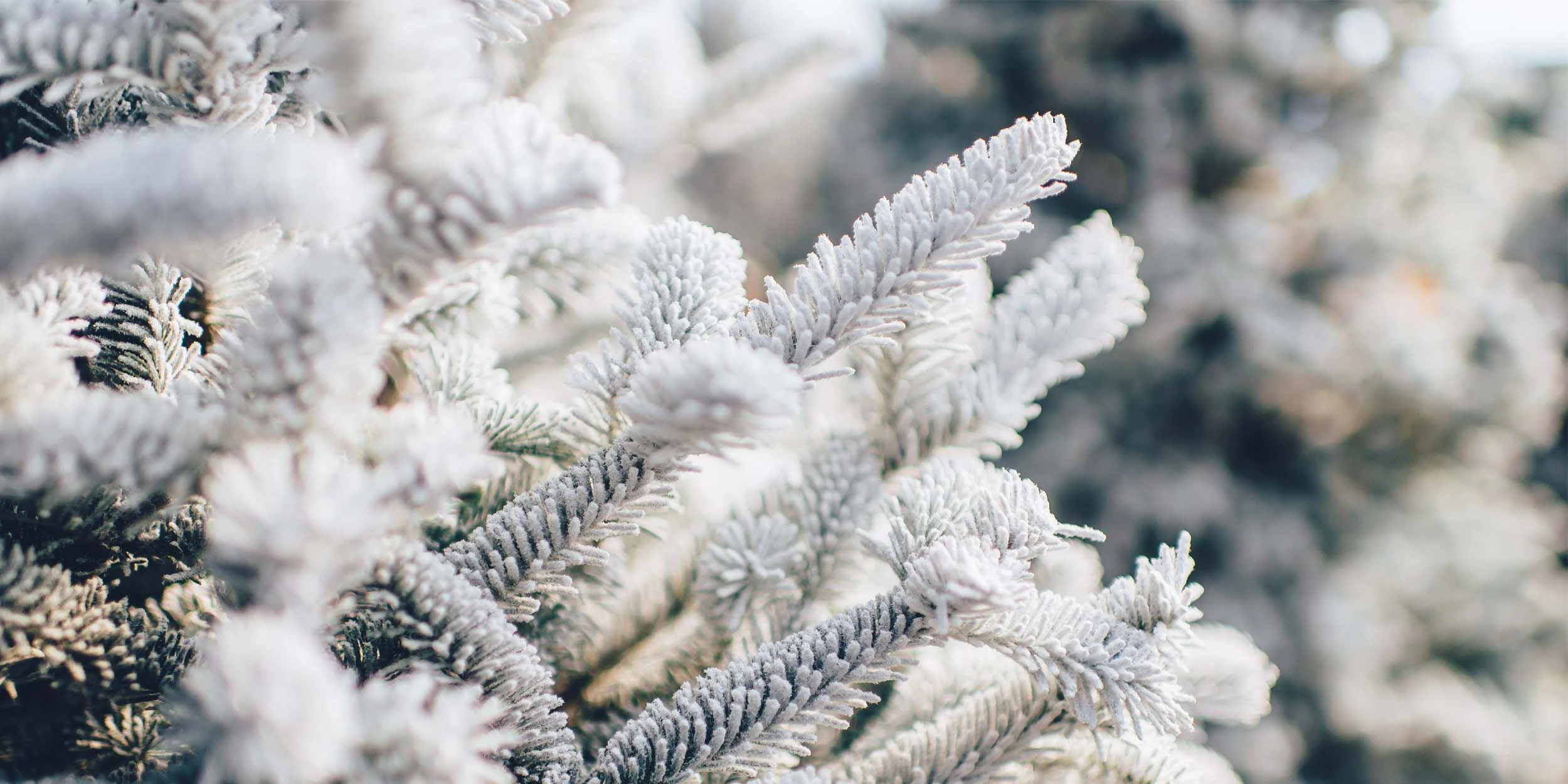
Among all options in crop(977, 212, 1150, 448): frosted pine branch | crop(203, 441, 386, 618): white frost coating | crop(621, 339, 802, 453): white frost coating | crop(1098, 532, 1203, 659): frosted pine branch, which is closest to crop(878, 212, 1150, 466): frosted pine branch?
crop(977, 212, 1150, 448): frosted pine branch

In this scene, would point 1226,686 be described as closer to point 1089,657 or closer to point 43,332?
point 1089,657

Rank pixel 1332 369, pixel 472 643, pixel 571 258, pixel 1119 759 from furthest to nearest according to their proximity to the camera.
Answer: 1. pixel 1332 369
2. pixel 571 258
3. pixel 1119 759
4. pixel 472 643

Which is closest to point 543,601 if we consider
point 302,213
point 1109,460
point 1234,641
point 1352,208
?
point 302,213

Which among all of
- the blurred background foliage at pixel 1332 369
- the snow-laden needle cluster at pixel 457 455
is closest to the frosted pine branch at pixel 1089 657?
the snow-laden needle cluster at pixel 457 455

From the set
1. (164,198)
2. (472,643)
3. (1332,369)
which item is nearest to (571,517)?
(472,643)

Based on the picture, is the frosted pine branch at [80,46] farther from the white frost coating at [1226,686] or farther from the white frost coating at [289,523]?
the white frost coating at [1226,686]

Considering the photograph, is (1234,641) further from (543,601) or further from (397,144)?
(397,144)

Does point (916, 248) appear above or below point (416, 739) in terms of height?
above
